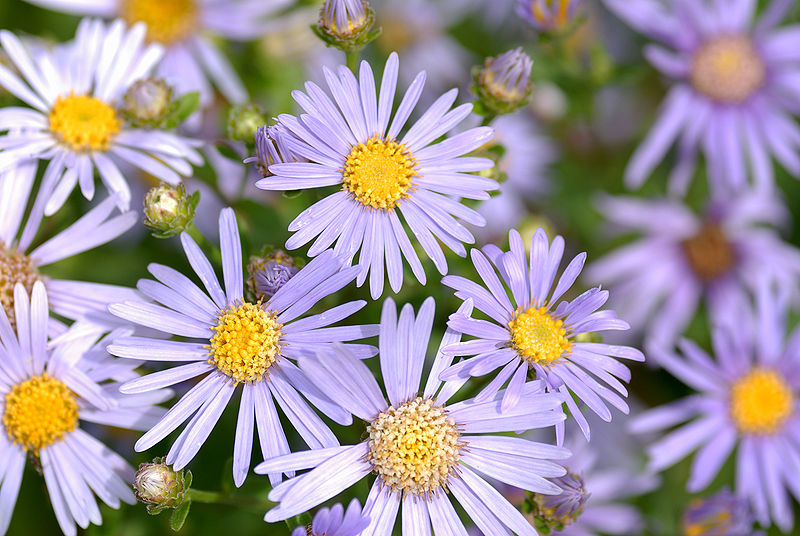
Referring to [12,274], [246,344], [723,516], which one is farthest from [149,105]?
[723,516]

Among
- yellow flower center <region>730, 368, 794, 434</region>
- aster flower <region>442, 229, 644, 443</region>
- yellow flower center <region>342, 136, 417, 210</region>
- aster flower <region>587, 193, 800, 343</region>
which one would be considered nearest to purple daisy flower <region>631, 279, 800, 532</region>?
yellow flower center <region>730, 368, 794, 434</region>

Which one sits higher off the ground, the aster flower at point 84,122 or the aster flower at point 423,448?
the aster flower at point 84,122

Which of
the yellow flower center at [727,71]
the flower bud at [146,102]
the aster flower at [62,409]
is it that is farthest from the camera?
the yellow flower center at [727,71]

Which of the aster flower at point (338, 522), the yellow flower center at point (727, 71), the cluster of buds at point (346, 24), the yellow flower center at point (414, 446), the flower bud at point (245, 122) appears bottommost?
the aster flower at point (338, 522)

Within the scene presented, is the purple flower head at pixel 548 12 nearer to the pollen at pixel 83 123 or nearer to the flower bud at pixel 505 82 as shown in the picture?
the flower bud at pixel 505 82

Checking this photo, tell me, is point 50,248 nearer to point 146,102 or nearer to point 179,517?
point 146,102

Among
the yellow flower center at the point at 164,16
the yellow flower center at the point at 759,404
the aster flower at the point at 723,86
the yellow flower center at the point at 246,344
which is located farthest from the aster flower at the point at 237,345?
the aster flower at the point at 723,86

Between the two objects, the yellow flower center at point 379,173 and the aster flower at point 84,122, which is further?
the aster flower at point 84,122
